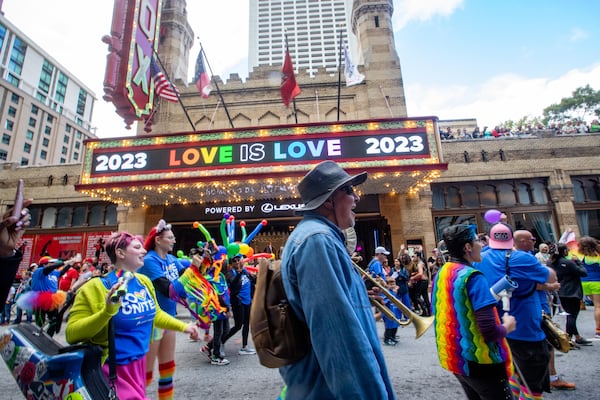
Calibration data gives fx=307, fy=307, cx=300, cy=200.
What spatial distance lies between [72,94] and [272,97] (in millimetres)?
95523

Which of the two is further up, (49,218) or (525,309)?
(49,218)

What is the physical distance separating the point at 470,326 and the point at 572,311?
5.70m

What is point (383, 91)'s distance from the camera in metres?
17.8

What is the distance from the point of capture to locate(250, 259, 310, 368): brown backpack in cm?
143

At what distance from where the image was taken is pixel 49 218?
58.0ft

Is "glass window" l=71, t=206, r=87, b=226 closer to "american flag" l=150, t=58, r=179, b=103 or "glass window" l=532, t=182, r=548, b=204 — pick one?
"american flag" l=150, t=58, r=179, b=103

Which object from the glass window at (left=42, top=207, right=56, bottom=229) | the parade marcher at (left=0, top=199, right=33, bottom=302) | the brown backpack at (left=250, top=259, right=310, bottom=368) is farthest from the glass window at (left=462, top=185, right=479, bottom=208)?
the glass window at (left=42, top=207, right=56, bottom=229)

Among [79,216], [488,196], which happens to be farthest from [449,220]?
[79,216]

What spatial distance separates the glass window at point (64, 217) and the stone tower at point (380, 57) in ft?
60.6

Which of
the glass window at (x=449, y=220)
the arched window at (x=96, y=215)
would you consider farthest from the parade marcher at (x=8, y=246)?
the arched window at (x=96, y=215)

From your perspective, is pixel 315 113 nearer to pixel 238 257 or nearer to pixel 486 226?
pixel 486 226

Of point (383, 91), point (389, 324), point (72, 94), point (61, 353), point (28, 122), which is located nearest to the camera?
point (61, 353)

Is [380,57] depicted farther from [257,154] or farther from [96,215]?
[96,215]

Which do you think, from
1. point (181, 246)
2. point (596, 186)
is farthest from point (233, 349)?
point (596, 186)
